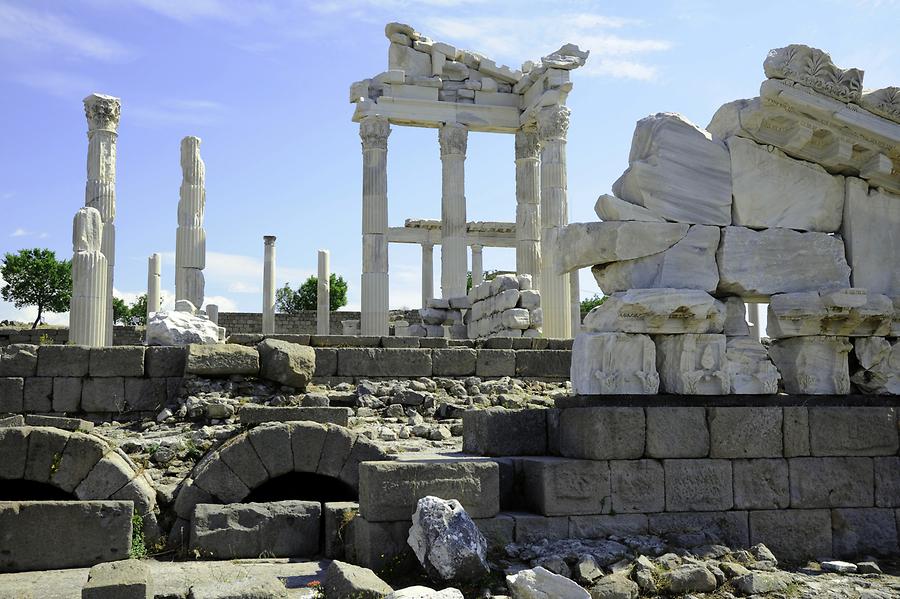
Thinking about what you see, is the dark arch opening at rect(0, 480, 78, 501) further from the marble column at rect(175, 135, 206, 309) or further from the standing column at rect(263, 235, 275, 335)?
the standing column at rect(263, 235, 275, 335)

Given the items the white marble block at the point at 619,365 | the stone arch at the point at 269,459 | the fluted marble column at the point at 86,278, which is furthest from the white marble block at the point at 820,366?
the fluted marble column at the point at 86,278

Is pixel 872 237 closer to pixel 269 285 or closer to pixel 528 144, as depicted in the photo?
pixel 528 144

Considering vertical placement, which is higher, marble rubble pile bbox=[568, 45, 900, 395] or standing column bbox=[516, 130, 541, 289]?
standing column bbox=[516, 130, 541, 289]

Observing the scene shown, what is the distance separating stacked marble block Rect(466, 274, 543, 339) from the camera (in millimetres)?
19188

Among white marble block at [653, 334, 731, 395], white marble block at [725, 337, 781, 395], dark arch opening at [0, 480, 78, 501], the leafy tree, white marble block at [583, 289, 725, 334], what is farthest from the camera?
the leafy tree

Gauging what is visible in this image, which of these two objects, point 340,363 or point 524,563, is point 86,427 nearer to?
point 340,363

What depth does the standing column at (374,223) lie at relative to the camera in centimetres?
2367

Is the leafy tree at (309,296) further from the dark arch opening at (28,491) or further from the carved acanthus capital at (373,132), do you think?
the dark arch opening at (28,491)

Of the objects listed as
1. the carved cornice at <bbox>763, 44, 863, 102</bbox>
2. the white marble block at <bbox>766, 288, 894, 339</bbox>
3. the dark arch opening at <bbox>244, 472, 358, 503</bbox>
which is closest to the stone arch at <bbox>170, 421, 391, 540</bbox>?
the dark arch opening at <bbox>244, 472, 358, 503</bbox>

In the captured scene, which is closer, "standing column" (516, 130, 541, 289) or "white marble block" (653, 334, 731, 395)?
"white marble block" (653, 334, 731, 395)

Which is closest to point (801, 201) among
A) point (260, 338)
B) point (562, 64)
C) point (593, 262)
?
point (593, 262)

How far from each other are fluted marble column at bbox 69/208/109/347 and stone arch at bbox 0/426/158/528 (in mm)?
10955

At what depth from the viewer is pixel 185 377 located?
11.3 m

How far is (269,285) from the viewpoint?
1260 inches
